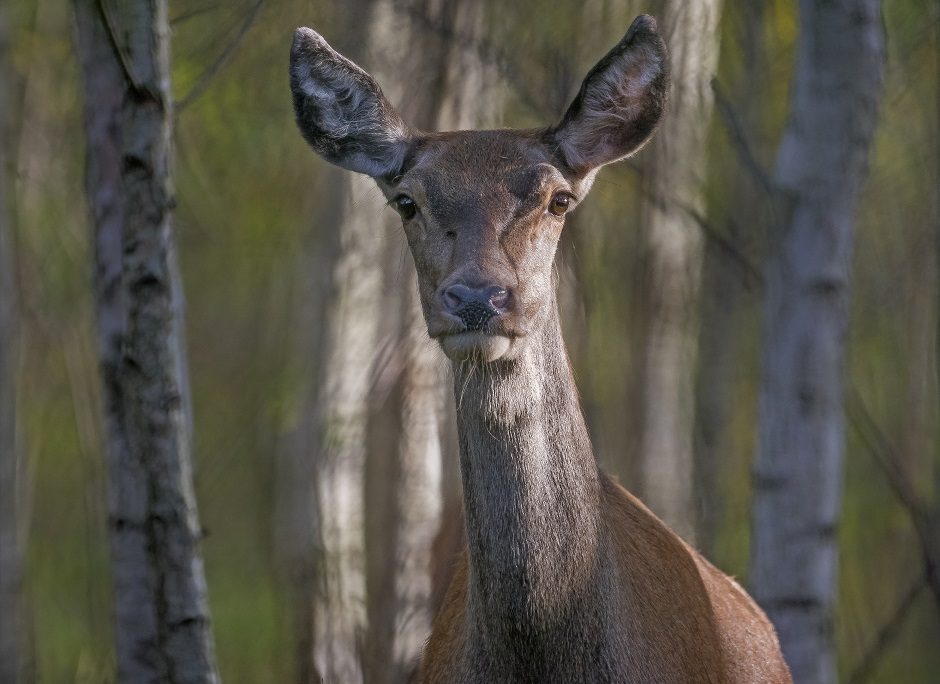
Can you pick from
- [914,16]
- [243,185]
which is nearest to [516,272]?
[914,16]

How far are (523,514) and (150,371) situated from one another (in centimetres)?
158

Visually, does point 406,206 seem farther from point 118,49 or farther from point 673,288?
point 673,288

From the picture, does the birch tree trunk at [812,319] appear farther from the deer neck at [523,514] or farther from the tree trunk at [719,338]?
the tree trunk at [719,338]

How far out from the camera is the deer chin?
15.3 feet

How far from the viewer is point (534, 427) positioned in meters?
5.02

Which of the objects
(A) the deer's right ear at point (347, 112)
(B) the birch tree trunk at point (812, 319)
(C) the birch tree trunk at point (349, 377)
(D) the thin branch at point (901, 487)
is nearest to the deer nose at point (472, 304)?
(A) the deer's right ear at point (347, 112)

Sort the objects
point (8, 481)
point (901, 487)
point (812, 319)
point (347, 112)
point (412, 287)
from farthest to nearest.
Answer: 1. point (412, 287)
2. point (901, 487)
3. point (8, 481)
4. point (812, 319)
5. point (347, 112)

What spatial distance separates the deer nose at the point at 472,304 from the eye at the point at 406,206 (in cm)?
74

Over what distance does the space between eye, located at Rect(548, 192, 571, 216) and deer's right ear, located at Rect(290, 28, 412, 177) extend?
2.34ft

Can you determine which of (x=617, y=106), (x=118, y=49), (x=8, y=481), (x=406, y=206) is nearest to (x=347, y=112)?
(x=406, y=206)

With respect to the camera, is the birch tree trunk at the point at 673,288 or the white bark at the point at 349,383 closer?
the white bark at the point at 349,383

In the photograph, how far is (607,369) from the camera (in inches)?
684

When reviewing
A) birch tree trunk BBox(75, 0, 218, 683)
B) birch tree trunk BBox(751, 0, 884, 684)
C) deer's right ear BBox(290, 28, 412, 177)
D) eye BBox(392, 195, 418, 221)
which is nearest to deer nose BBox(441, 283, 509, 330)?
eye BBox(392, 195, 418, 221)

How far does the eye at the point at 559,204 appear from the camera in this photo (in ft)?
17.5
